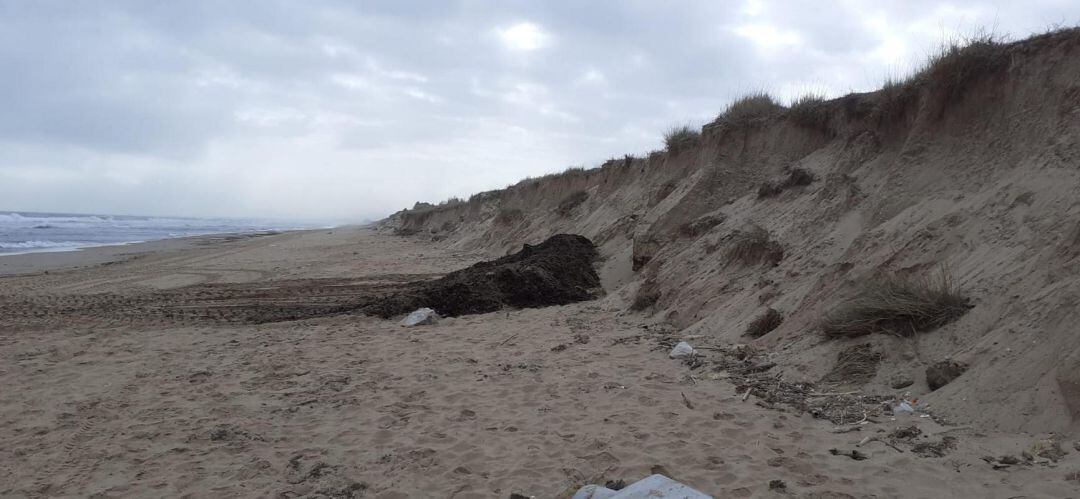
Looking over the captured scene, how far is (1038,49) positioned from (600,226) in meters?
10.4

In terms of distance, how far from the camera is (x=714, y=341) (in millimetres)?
6680

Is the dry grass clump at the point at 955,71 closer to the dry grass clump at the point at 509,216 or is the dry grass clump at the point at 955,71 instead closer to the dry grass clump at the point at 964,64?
the dry grass clump at the point at 964,64

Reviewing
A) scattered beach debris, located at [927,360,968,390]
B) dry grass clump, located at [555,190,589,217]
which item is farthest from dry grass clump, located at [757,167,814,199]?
dry grass clump, located at [555,190,589,217]

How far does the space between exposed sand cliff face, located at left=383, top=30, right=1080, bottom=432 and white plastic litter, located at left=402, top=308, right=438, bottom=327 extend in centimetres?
308

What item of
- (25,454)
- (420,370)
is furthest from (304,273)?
(25,454)

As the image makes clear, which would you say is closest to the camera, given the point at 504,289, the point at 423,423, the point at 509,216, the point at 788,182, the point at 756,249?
the point at 423,423

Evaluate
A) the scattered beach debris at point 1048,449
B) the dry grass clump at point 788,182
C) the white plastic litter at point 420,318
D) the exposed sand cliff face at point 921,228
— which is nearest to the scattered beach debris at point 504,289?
the white plastic litter at point 420,318

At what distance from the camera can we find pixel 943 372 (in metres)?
4.26

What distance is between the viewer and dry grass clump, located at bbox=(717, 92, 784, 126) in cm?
1196

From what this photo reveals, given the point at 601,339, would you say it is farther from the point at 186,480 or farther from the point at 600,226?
the point at 600,226

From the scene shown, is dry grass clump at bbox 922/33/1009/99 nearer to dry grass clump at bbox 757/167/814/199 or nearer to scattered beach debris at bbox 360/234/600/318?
dry grass clump at bbox 757/167/814/199

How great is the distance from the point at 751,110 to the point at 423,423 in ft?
33.5

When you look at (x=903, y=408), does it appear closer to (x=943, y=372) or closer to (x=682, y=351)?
(x=943, y=372)

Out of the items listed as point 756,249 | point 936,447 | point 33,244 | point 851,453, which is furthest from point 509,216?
point 33,244
